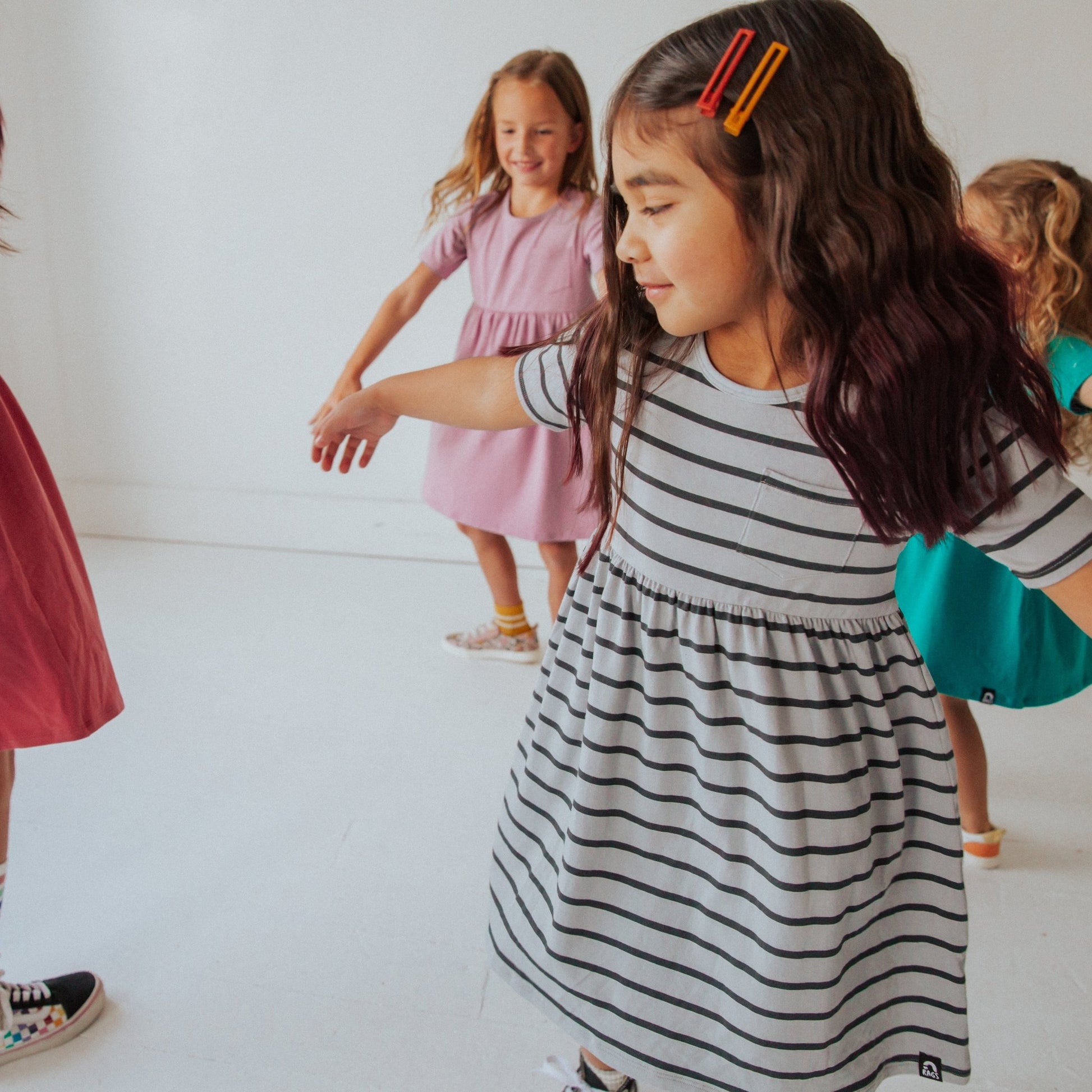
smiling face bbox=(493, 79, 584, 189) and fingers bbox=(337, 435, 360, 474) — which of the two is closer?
fingers bbox=(337, 435, 360, 474)

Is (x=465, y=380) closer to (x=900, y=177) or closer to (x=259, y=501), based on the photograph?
(x=900, y=177)

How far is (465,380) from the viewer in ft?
3.01

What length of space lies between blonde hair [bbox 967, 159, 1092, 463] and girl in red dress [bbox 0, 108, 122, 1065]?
1108 millimetres

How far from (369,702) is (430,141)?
1.26 meters

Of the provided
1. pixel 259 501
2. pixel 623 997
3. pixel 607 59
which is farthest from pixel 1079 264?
pixel 259 501

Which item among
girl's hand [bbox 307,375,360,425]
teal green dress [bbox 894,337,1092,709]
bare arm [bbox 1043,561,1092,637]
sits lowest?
teal green dress [bbox 894,337,1092,709]

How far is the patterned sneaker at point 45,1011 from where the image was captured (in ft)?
3.55

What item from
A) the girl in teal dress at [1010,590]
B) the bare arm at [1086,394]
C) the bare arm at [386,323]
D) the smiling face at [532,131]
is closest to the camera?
the bare arm at [1086,394]

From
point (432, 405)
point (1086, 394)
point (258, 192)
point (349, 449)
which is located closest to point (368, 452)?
point (349, 449)

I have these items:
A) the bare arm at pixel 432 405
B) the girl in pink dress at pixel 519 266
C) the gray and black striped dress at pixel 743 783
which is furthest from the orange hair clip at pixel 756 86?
the girl in pink dress at pixel 519 266

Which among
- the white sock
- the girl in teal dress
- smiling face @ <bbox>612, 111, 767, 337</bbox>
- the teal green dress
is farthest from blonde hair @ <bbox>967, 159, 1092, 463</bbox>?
the white sock

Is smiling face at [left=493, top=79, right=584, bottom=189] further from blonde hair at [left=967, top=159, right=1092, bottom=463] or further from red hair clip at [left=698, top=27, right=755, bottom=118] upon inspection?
red hair clip at [left=698, top=27, right=755, bottom=118]

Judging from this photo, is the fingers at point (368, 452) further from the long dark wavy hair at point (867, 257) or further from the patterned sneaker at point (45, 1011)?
the patterned sneaker at point (45, 1011)

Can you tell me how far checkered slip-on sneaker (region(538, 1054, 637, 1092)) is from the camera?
3.42 feet
